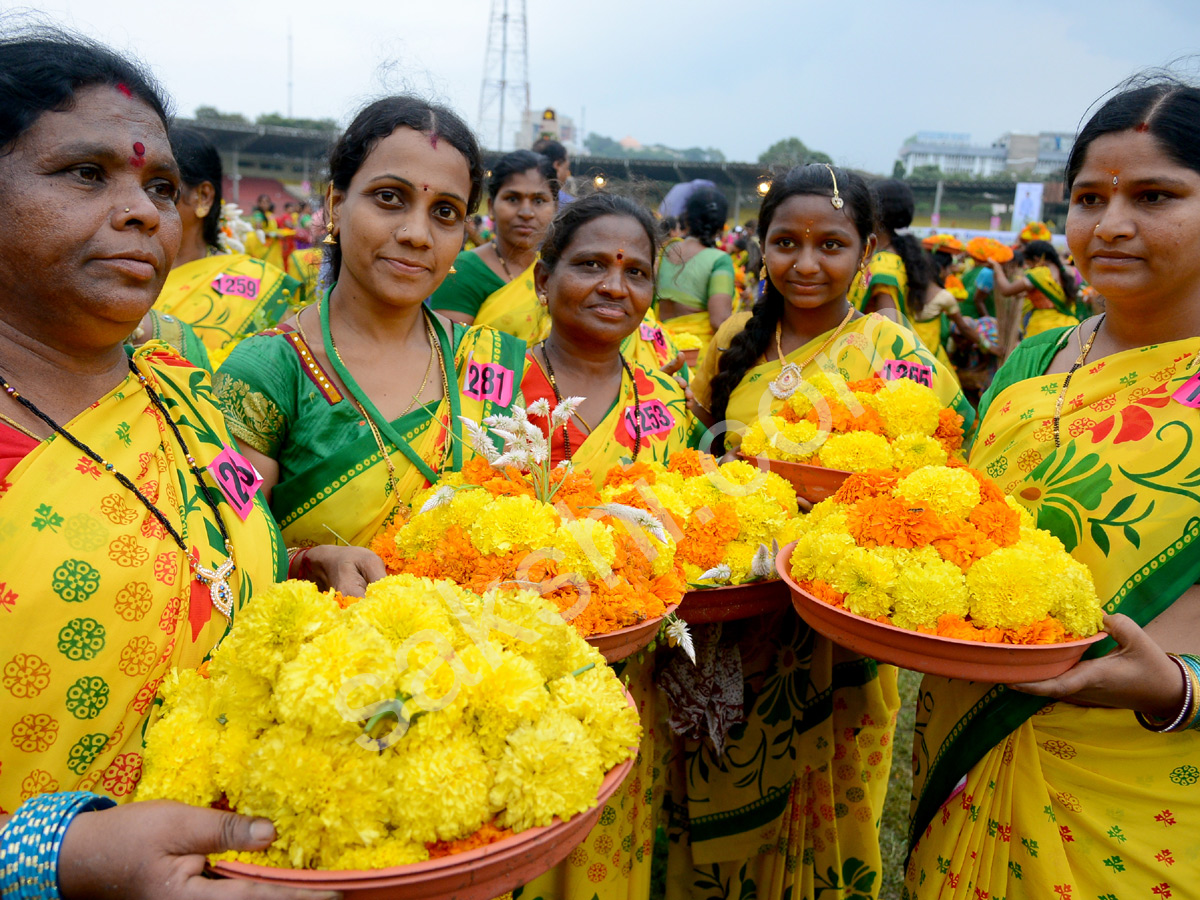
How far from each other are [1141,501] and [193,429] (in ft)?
7.86

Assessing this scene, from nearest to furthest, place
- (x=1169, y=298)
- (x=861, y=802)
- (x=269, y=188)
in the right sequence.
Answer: (x=1169, y=298) → (x=861, y=802) → (x=269, y=188)

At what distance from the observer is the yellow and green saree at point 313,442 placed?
225cm

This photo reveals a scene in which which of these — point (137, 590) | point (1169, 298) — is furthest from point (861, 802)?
point (137, 590)

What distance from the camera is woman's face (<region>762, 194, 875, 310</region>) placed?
330cm

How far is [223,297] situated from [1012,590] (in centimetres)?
442

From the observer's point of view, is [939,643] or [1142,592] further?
[1142,592]

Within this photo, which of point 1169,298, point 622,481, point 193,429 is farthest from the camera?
point 622,481

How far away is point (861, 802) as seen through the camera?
3.19 metres

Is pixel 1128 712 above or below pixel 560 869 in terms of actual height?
above

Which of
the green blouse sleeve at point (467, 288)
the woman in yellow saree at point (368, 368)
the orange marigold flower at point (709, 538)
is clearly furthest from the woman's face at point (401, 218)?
the green blouse sleeve at point (467, 288)

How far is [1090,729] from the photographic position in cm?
215

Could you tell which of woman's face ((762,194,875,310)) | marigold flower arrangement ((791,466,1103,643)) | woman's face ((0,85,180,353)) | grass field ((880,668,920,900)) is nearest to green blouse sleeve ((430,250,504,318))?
woman's face ((762,194,875,310))

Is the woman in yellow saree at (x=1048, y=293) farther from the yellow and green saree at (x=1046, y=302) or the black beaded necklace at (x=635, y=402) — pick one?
the black beaded necklace at (x=635, y=402)

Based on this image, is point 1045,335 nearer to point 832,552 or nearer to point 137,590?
point 832,552
